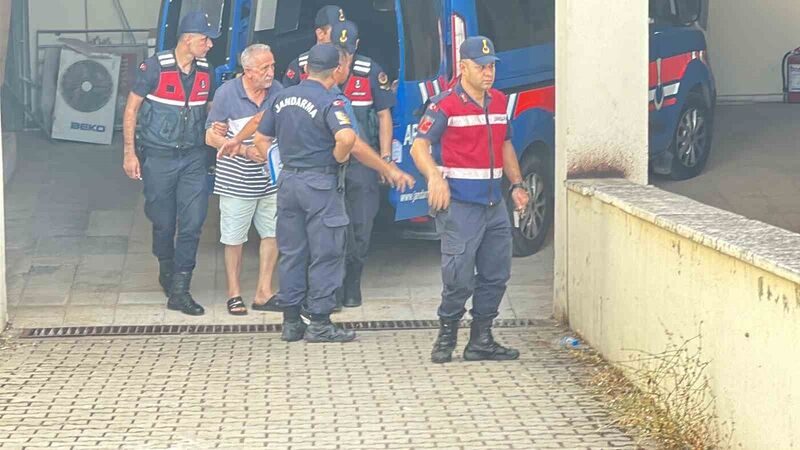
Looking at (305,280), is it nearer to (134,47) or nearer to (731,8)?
(134,47)

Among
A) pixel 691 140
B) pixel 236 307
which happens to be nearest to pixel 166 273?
pixel 236 307

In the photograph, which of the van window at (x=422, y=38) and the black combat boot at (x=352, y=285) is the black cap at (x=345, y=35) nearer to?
the van window at (x=422, y=38)

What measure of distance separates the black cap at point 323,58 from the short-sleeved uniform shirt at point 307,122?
0.34 ft

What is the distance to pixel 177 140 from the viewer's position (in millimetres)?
8781

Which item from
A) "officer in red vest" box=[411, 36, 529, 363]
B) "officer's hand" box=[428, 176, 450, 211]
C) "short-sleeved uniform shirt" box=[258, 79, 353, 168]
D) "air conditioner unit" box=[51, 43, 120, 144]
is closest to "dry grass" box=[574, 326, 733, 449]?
"officer in red vest" box=[411, 36, 529, 363]

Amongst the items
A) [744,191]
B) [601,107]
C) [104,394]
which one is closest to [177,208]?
[104,394]

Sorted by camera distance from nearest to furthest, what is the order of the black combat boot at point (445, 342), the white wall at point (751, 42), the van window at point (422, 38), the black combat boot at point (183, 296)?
the black combat boot at point (445, 342)
the black combat boot at point (183, 296)
the van window at point (422, 38)
the white wall at point (751, 42)

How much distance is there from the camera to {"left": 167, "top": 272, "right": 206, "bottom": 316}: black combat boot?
893 cm

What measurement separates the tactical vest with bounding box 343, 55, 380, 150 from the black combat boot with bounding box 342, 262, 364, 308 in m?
0.80

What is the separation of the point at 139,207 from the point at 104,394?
481cm

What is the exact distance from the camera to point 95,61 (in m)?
14.9

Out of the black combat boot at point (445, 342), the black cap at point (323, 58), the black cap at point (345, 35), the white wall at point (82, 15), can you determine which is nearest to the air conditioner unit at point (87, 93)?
the white wall at point (82, 15)

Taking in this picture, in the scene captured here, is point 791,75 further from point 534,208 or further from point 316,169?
point 316,169

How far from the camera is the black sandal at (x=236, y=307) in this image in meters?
8.94
